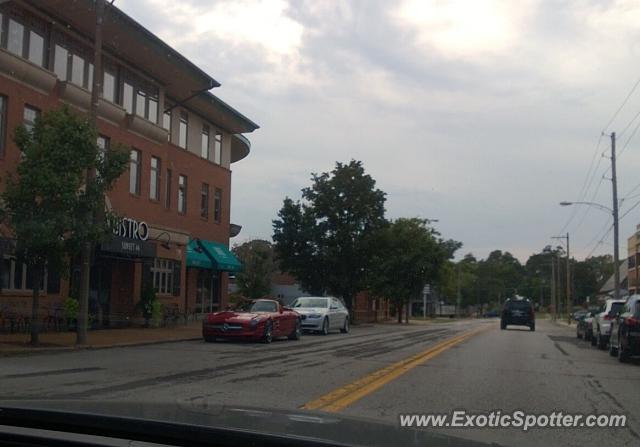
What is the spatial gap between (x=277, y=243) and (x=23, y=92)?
21702 millimetres

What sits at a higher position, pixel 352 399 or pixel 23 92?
pixel 23 92

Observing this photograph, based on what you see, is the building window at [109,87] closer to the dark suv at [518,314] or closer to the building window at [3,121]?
the building window at [3,121]

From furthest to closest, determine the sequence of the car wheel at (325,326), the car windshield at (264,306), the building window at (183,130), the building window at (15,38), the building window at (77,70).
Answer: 1. the building window at (183,130)
2. the car wheel at (325,326)
3. the building window at (77,70)
4. the car windshield at (264,306)
5. the building window at (15,38)

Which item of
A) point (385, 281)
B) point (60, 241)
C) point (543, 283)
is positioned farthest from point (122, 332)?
point (543, 283)

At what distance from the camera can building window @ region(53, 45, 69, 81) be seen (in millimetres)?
22788

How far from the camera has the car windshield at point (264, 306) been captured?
21936 mm

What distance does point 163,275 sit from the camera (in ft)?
99.1

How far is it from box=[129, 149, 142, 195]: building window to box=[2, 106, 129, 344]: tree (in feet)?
31.6

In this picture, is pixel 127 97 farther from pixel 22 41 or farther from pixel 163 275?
pixel 163 275

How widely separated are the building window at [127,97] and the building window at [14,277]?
26.0 ft

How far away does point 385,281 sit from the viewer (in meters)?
49.1

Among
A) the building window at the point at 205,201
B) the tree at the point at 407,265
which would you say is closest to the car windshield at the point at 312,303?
the building window at the point at 205,201

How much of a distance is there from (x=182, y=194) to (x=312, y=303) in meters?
8.86

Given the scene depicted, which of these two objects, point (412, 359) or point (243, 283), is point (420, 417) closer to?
point (412, 359)
